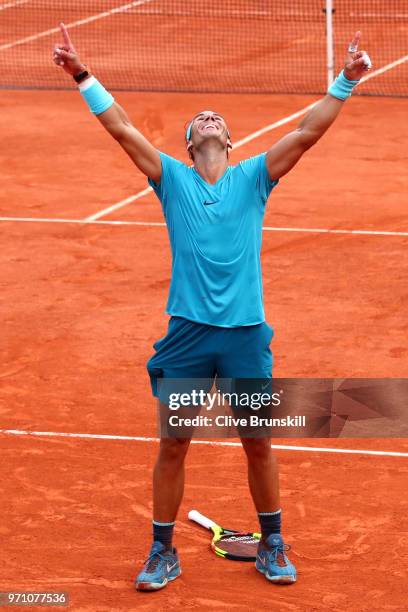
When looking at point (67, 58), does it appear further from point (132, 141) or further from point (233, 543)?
point (233, 543)

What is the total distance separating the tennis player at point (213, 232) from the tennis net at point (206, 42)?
Result: 13711 mm

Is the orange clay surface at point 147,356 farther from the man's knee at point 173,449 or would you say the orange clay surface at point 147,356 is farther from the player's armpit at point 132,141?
the player's armpit at point 132,141

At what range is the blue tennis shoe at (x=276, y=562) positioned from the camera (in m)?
7.52

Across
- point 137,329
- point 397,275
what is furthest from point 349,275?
point 137,329

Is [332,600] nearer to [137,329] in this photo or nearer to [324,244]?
[137,329]

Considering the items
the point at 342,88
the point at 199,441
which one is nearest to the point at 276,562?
the point at 199,441

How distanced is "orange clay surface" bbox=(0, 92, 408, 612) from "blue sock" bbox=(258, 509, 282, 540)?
293mm

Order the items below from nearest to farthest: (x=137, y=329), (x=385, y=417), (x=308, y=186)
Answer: (x=385, y=417)
(x=137, y=329)
(x=308, y=186)

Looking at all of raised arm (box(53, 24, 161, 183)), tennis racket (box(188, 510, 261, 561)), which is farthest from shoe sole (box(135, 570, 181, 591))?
raised arm (box(53, 24, 161, 183))

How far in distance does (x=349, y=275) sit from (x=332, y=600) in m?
6.01

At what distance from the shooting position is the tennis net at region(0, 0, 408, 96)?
21.9 metres

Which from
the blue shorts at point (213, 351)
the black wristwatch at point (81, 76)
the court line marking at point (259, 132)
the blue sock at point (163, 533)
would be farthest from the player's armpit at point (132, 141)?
the court line marking at point (259, 132)

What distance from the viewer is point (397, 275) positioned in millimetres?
12969

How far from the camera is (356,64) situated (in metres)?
6.98
